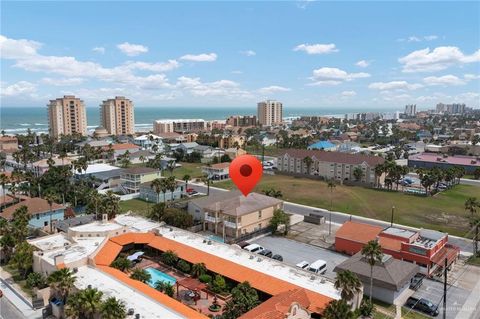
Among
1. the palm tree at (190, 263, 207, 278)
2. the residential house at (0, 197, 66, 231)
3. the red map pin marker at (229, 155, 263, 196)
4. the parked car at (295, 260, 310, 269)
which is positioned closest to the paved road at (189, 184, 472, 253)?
the parked car at (295, 260, 310, 269)

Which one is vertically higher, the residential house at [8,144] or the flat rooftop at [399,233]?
the residential house at [8,144]

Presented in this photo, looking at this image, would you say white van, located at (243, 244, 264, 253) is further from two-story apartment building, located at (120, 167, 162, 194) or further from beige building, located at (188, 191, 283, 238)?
two-story apartment building, located at (120, 167, 162, 194)

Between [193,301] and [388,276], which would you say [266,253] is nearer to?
[193,301]

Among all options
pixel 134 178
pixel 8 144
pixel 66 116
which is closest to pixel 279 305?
pixel 134 178

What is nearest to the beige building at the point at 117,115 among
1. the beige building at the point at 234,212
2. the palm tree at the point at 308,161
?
the palm tree at the point at 308,161

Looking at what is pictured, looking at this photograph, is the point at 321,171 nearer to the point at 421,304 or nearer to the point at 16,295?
the point at 421,304

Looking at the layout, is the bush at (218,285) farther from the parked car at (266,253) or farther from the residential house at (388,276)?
the residential house at (388,276)
